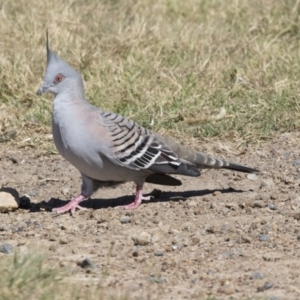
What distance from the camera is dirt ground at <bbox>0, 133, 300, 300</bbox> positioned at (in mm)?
4539

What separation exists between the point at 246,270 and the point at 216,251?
365 mm

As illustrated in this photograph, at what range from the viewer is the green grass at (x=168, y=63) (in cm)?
745

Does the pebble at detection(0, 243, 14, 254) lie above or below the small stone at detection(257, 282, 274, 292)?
below

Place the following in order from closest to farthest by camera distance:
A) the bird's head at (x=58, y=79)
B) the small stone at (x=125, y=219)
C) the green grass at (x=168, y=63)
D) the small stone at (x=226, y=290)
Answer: the small stone at (x=226, y=290)
the small stone at (x=125, y=219)
the bird's head at (x=58, y=79)
the green grass at (x=168, y=63)

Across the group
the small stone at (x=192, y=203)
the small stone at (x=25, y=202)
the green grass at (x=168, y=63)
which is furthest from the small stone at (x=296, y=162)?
the small stone at (x=25, y=202)

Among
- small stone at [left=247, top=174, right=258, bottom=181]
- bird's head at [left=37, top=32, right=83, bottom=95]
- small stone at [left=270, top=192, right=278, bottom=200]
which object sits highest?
bird's head at [left=37, top=32, right=83, bottom=95]

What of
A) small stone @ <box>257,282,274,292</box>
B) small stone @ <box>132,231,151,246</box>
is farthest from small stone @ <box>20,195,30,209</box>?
small stone @ <box>257,282,274,292</box>

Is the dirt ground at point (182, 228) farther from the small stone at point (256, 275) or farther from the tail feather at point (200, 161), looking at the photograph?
the tail feather at point (200, 161)

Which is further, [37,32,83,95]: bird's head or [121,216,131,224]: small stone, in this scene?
[37,32,83,95]: bird's head

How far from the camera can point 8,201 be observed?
5938mm

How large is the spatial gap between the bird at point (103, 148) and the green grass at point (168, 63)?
3.64 ft

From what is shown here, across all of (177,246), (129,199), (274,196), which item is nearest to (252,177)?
(274,196)

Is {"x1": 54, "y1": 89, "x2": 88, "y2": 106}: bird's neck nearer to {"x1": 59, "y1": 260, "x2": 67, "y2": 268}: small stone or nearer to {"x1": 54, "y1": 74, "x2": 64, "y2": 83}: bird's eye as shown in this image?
{"x1": 54, "y1": 74, "x2": 64, "y2": 83}: bird's eye

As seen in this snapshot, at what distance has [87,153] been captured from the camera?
18.5ft
